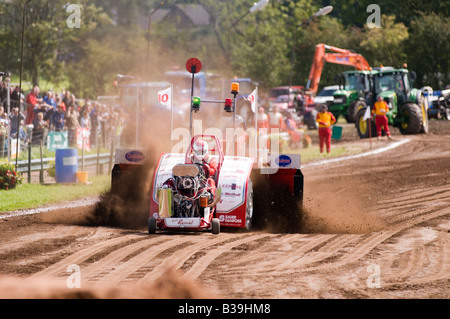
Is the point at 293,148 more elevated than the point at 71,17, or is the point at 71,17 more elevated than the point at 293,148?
the point at 71,17

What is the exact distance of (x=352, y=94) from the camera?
1319 inches

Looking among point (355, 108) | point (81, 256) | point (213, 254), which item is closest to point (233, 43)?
point (355, 108)

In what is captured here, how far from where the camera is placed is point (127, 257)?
31.5 ft

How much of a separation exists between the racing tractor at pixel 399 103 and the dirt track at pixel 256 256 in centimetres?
1601

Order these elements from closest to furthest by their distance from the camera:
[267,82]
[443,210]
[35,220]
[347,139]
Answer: [35,220] → [443,210] → [347,139] → [267,82]

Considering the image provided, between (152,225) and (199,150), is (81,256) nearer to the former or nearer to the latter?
(152,225)

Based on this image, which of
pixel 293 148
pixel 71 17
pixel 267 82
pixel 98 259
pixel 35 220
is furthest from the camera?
pixel 267 82

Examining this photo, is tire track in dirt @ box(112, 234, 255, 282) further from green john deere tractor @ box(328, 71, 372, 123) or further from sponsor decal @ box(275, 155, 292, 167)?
green john deere tractor @ box(328, 71, 372, 123)

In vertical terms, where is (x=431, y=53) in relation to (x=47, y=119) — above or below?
above

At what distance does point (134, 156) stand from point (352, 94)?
2149 centimetres

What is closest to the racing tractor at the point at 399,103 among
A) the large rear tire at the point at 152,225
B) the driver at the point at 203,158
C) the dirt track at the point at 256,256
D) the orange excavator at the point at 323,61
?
the orange excavator at the point at 323,61

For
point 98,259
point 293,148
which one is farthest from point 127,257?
point 293,148
